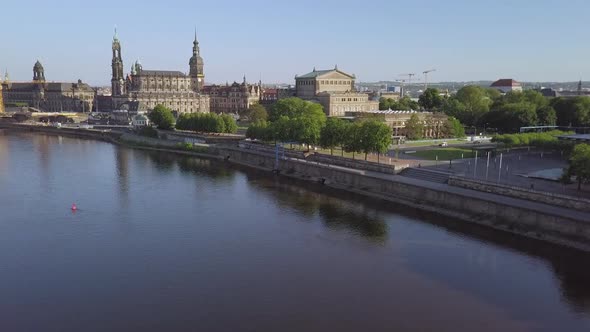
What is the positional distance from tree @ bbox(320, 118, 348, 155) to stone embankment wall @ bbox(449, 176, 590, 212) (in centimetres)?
1624

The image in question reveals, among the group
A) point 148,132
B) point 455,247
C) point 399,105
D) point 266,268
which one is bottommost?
point 266,268

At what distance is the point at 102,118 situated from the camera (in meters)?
115

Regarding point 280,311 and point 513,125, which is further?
point 513,125

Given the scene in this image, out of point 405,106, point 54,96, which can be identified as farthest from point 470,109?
point 54,96

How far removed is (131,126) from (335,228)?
76.1 m

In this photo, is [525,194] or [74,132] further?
[74,132]

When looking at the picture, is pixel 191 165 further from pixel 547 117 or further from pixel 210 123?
pixel 547 117

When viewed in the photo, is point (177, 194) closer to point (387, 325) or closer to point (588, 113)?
point (387, 325)

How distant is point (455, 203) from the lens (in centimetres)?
3656

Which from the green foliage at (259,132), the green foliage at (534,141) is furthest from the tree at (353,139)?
the green foliage at (534,141)

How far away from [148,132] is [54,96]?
242 ft

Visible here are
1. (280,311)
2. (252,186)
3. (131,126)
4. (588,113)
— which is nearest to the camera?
(280,311)

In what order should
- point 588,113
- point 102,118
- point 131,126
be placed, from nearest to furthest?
point 588,113 → point 131,126 → point 102,118

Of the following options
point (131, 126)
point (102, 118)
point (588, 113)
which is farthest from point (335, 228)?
point (102, 118)
